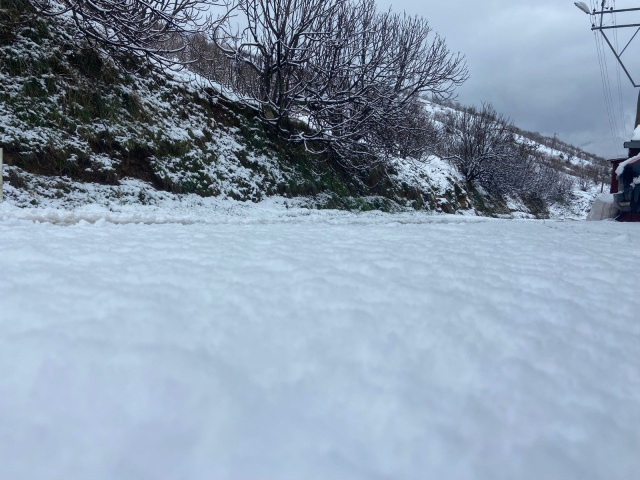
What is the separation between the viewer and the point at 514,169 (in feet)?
70.9

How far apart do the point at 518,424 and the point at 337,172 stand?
10357 millimetres

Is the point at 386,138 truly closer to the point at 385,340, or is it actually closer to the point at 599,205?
the point at 599,205

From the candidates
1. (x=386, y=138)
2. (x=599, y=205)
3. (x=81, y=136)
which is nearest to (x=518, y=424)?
(x=81, y=136)

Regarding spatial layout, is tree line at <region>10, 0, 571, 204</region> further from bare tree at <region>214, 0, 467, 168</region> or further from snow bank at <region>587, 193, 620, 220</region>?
snow bank at <region>587, 193, 620, 220</region>

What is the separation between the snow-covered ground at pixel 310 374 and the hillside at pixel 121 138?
4655 mm

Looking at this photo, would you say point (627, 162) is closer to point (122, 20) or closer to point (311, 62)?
point (311, 62)

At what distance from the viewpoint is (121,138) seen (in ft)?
21.3

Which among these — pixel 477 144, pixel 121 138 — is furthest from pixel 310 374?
pixel 477 144

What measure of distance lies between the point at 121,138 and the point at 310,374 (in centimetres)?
655

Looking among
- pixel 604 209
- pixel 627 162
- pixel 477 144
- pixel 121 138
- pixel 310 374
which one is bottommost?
pixel 310 374

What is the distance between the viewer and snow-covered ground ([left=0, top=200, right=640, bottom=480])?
760mm

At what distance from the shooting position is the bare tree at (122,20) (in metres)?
6.31

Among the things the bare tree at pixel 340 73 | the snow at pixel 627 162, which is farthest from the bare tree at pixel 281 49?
the snow at pixel 627 162

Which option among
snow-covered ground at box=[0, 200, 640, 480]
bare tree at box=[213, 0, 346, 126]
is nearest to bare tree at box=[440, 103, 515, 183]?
bare tree at box=[213, 0, 346, 126]
